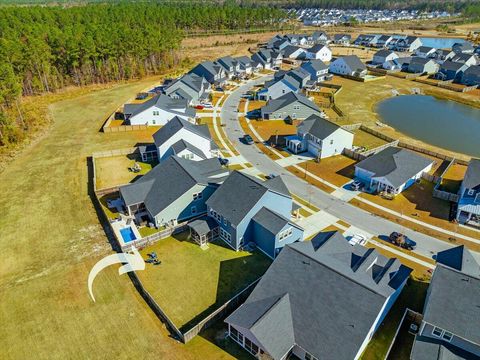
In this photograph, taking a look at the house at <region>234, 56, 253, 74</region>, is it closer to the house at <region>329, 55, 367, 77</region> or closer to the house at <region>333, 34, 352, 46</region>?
the house at <region>329, 55, 367, 77</region>

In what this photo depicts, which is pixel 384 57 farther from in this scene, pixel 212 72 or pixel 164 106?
pixel 164 106

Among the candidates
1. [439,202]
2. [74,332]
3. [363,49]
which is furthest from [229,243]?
[363,49]

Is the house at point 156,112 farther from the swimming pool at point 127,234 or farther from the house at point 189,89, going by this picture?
the swimming pool at point 127,234

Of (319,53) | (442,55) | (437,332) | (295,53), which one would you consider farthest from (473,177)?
(442,55)

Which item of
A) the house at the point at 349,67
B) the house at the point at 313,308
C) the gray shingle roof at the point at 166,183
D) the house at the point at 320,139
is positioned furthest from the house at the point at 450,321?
the house at the point at 349,67

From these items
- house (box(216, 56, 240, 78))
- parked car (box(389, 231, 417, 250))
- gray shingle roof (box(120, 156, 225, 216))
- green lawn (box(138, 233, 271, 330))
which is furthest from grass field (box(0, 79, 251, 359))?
house (box(216, 56, 240, 78))

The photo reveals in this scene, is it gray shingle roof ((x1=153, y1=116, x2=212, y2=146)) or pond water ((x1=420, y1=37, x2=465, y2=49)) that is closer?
gray shingle roof ((x1=153, y1=116, x2=212, y2=146))
